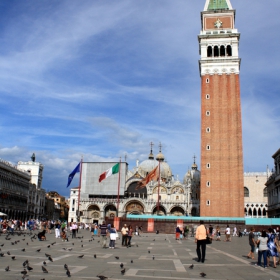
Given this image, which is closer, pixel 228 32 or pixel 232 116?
pixel 232 116

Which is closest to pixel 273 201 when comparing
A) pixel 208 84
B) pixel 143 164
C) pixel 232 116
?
pixel 232 116

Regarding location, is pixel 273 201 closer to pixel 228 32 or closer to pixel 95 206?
pixel 228 32

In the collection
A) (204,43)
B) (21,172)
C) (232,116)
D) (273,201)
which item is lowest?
(273,201)

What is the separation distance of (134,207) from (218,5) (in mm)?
46518

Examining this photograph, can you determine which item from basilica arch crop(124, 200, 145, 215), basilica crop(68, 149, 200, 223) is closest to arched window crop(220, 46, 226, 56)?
basilica crop(68, 149, 200, 223)

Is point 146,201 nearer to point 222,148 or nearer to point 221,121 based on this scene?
point 222,148

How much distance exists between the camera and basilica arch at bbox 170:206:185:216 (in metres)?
77.4

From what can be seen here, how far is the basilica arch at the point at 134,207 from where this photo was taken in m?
79.4

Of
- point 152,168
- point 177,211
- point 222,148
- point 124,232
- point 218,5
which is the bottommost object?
point 124,232

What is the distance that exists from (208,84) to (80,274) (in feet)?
174

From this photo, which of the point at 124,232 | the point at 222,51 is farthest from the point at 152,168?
the point at 124,232

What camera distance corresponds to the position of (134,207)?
7988 centimetres

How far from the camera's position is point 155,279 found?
9789 mm

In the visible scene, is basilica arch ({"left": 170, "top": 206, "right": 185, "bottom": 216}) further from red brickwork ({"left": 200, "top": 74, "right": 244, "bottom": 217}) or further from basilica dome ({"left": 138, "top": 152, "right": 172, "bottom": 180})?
red brickwork ({"left": 200, "top": 74, "right": 244, "bottom": 217})
